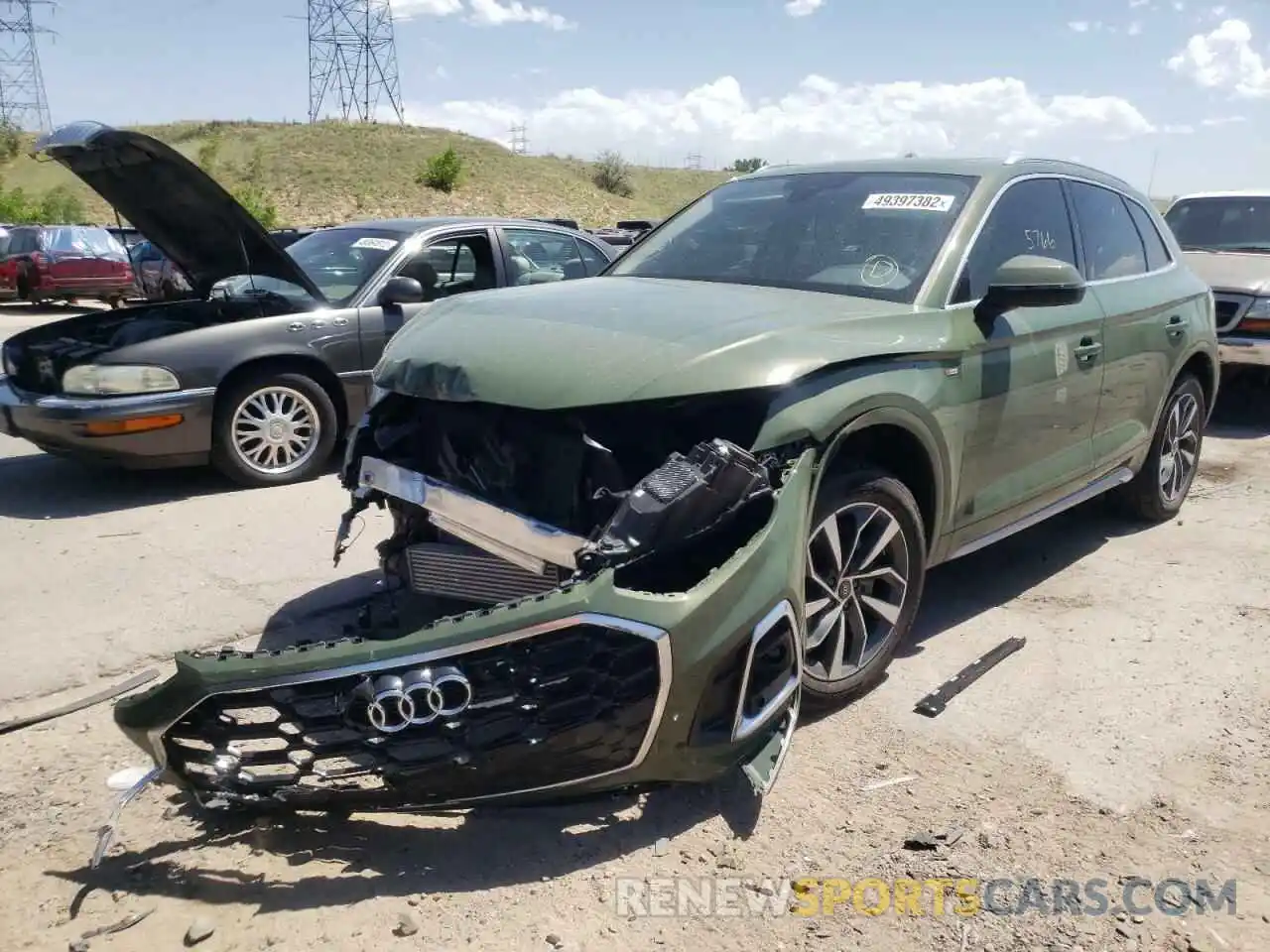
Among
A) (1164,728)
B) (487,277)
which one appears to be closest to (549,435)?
(1164,728)

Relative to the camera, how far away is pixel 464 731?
2.53m

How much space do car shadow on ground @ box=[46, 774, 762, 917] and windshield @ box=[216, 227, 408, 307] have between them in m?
4.28

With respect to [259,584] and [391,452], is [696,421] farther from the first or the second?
[259,584]

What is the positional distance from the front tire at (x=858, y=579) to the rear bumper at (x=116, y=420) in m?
4.13

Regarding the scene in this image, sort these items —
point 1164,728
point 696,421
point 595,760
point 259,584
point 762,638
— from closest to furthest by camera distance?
1. point 595,760
2. point 762,638
3. point 696,421
4. point 1164,728
5. point 259,584

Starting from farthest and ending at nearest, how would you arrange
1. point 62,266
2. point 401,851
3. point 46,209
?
point 46,209 → point 62,266 → point 401,851

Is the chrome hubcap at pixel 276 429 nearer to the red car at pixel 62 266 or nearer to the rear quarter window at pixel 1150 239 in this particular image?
the rear quarter window at pixel 1150 239

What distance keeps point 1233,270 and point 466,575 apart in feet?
27.3

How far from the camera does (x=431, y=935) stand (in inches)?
96.1

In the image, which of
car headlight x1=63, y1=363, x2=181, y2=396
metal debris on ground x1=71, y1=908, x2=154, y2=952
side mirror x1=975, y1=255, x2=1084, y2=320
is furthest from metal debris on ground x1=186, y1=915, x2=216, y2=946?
car headlight x1=63, y1=363, x2=181, y2=396

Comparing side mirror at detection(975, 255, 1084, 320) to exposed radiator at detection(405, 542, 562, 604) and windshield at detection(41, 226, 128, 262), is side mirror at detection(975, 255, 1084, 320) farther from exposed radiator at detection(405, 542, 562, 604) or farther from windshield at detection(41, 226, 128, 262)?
windshield at detection(41, 226, 128, 262)

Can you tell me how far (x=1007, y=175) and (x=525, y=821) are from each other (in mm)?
3175

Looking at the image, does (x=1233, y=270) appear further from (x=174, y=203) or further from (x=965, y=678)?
(x=174, y=203)

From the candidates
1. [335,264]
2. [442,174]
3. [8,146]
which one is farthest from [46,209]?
[335,264]
